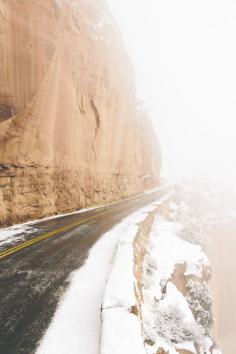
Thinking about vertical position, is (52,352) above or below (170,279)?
above

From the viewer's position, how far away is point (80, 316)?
4129 millimetres

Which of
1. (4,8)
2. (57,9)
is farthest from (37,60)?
(57,9)

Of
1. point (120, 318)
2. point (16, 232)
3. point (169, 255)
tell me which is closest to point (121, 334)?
point (120, 318)

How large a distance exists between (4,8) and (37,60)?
2.54 metres

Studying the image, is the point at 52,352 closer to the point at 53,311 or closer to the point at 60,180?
the point at 53,311

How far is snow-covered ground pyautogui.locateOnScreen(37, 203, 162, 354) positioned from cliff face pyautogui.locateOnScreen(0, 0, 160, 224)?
20.8 feet

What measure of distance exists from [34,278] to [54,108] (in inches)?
434

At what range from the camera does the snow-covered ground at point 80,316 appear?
3371 millimetres

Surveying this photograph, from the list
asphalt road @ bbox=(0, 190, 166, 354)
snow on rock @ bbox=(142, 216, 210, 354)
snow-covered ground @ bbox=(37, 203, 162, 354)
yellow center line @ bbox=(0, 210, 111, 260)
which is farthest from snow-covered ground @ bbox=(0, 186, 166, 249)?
snow on rock @ bbox=(142, 216, 210, 354)

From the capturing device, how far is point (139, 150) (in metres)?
38.3

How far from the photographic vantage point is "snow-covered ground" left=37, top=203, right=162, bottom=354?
11.1 ft

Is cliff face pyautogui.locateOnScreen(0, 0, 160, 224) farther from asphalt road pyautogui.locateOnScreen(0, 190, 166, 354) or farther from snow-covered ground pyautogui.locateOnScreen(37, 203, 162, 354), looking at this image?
snow-covered ground pyautogui.locateOnScreen(37, 203, 162, 354)

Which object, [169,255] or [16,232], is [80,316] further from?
[169,255]

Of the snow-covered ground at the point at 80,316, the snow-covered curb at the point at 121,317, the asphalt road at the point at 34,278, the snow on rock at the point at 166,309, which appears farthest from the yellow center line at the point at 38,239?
the snow on rock at the point at 166,309
